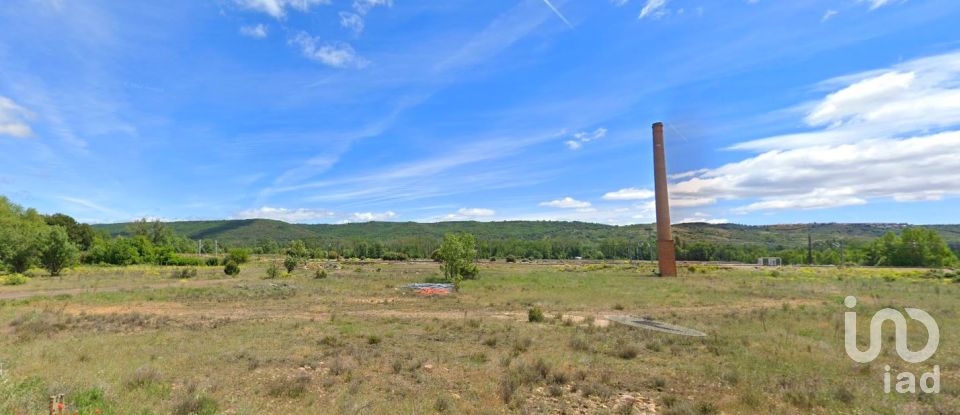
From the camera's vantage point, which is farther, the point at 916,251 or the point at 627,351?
the point at 916,251

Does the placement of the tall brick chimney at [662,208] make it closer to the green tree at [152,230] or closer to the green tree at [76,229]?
the green tree at [76,229]

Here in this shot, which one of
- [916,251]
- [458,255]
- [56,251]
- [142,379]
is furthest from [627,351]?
[916,251]

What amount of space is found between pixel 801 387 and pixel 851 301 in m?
20.1

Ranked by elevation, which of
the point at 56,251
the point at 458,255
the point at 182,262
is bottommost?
the point at 182,262

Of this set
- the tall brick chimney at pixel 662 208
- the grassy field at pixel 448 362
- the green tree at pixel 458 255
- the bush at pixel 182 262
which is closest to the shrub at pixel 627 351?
the grassy field at pixel 448 362

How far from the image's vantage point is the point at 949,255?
82062mm

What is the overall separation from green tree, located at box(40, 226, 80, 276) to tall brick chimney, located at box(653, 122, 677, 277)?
6710cm

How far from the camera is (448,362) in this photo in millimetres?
12227

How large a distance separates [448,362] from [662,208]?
43.2 metres

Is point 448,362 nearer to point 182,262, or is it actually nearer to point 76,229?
point 182,262

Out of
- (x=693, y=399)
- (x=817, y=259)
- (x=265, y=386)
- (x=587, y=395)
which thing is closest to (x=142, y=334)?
(x=265, y=386)

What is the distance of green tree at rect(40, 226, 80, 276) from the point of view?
49.5 metres

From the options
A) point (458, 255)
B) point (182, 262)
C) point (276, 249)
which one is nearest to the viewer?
point (458, 255)

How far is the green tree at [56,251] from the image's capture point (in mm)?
49531
